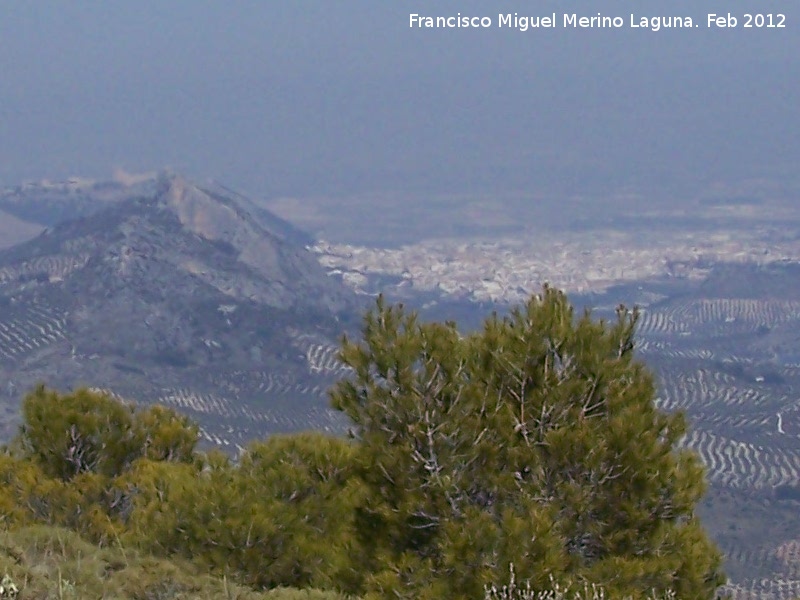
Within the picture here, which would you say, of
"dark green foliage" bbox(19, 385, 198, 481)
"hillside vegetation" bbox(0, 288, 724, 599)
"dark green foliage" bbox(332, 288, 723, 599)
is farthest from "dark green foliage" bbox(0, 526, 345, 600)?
"dark green foliage" bbox(19, 385, 198, 481)

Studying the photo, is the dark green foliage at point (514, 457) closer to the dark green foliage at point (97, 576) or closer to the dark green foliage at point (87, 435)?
the dark green foliage at point (97, 576)

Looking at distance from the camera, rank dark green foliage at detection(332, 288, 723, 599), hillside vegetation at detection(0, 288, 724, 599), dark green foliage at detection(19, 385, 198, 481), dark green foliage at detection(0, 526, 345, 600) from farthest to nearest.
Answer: dark green foliage at detection(19, 385, 198, 481)
dark green foliage at detection(332, 288, 723, 599)
hillside vegetation at detection(0, 288, 724, 599)
dark green foliage at detection(0, 526, 345, 600)

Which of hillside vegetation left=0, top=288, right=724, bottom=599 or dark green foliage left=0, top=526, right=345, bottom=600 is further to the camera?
hillside vegetation left=0, top=288, right=724, bottom=599

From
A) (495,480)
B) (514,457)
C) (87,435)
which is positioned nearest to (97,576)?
(495,480)

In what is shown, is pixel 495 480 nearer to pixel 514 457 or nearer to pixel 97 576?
pixel 514 457

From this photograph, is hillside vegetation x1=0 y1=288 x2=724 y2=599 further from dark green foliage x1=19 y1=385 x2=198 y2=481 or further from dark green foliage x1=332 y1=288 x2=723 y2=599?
dark green foliage x1=19 y1=385 x2=198 y2=481

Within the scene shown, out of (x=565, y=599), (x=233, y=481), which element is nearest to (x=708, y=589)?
(x=565, y=599)

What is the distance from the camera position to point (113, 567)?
1362 cm

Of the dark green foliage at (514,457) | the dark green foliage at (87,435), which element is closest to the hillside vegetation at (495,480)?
the dark green foliage at (514,457)

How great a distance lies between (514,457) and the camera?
15.0m

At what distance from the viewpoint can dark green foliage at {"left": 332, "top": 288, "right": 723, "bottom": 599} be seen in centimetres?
1446

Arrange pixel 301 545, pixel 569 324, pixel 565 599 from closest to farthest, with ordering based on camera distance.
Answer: pixel 565 599
pixel 569 324
pixel 301 545

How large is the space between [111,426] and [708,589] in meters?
14.7

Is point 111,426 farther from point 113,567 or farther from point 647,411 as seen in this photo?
point 647,411
